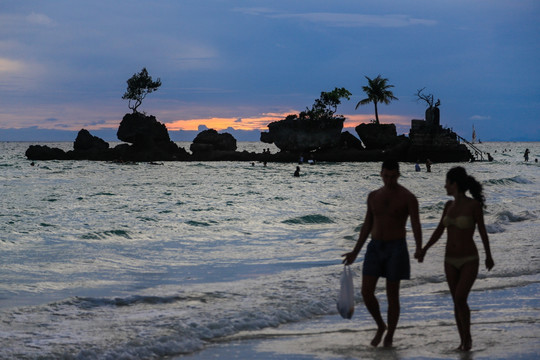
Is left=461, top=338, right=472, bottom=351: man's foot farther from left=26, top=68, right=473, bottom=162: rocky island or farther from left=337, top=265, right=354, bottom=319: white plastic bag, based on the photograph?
left=26, top=68, right=473, bottom=162: rocky island

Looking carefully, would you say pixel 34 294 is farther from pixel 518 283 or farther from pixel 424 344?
pixel 518 283

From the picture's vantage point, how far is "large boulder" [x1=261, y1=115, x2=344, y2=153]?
74.8 meters

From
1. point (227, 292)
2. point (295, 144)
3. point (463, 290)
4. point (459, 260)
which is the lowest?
point (227, 292)

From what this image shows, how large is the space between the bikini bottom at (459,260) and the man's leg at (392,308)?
521mm

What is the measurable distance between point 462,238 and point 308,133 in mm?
69999

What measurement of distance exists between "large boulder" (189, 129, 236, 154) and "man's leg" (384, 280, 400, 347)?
7788cm

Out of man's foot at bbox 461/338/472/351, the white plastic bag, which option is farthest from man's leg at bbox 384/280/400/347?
man's foot at bbox 461/338/472/351

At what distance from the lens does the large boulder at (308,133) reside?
74750 millimetres

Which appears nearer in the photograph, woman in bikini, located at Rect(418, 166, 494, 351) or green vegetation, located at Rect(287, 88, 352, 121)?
woman in bikini, located at Rect(418, 166, 494, 351)

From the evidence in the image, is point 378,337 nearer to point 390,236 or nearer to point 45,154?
point 390,236

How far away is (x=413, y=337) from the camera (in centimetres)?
598

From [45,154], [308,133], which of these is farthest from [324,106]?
[45,154]

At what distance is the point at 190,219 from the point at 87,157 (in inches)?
2641

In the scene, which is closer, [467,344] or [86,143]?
[467,344]
